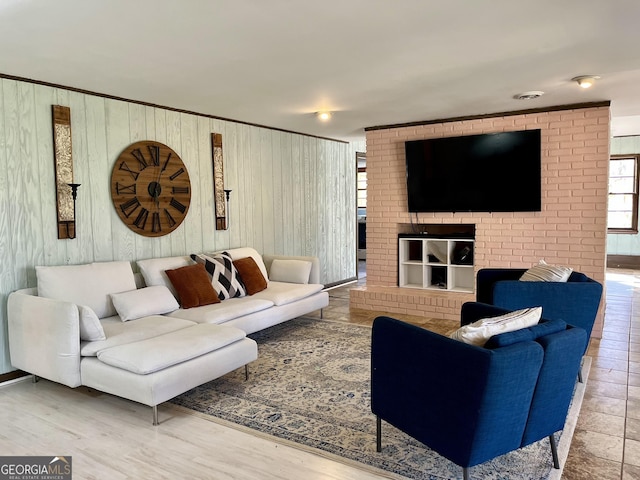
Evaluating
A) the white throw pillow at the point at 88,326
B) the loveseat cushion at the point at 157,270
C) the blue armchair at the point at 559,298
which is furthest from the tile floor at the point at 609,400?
the white throw pillow at the point at 88,326

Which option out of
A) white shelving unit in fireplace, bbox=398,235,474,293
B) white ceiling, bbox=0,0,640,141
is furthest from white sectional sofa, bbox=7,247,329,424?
white shelving unit in fireplace, bbox=398,235,474,293

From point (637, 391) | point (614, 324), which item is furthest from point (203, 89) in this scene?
point (614, 324)

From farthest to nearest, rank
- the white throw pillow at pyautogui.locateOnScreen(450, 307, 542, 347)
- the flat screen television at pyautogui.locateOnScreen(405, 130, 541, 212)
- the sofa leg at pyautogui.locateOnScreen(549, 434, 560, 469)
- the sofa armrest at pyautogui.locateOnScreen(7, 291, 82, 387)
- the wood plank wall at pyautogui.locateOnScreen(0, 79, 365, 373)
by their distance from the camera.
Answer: the flat screen television at pyautogui.locateOnScreen(405, 130, 541, 212), the wood plank wall at pyautogui.locateOnScreen(0, 79, 365, 373), the sofa armrest at pyautogui.locateOnScreen(7, 291, 82, 387), the sofa leg at pyautogui.locateOnScreen(549, 434, 560, 469), the white throw pillow at pyautogui.locateOnScreen(450, 307, 542, 347)

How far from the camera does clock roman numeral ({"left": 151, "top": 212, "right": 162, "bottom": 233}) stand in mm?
4555

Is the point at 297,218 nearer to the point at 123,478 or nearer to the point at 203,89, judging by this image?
the point at 203,89

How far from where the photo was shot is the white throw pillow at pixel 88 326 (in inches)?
123

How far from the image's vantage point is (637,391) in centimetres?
329

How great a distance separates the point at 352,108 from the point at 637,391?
351cm

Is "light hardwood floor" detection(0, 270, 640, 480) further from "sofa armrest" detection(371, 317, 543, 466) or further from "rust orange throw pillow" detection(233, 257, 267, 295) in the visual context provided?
"rust orange throw pillow" detection(233, 257, 267, 295)

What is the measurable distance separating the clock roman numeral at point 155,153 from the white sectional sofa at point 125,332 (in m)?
0.98

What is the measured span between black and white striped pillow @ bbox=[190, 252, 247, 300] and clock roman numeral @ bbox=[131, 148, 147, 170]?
989 millimetres

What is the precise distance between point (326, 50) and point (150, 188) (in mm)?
2370

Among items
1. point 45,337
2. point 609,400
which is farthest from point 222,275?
point 609,400

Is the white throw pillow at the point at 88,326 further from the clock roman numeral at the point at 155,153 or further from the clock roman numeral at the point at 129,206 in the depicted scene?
the clock roman numeral at the point at 155,153
